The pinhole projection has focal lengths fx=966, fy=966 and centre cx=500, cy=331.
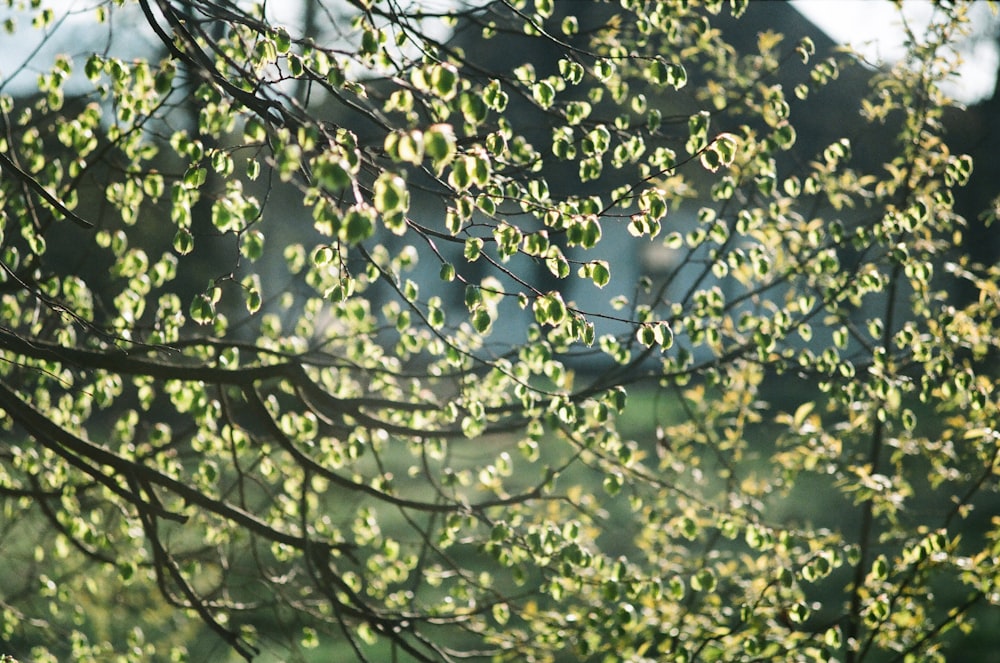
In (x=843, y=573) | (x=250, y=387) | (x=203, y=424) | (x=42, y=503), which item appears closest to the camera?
(x=250, y=387)

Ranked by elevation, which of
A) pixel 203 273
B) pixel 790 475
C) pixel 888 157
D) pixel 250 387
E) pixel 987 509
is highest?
pixel 888 157

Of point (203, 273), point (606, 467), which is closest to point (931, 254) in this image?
point (606, 467)

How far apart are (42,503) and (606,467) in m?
2.67

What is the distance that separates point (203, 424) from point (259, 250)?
6.47 ft

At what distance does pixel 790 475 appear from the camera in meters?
5.11

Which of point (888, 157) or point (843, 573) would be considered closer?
point (843, 573)

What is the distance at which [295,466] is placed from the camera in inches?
201

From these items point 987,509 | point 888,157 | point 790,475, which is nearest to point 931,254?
point 790,475

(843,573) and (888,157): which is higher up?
(888,157)

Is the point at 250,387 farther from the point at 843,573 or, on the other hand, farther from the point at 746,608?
the point at 843,573

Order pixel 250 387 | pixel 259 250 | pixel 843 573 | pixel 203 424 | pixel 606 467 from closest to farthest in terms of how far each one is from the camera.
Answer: pixel 259 250 → pixel 250 387 → pixel 203 424 → pixel 606 467 → pixel 843 573

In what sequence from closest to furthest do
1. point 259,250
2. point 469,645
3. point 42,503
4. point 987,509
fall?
point 259,250
point 42,503
point 469,645
point 987,509

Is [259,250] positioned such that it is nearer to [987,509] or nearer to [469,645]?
[469,645]

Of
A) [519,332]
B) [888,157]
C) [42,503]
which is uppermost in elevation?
[519,332]
